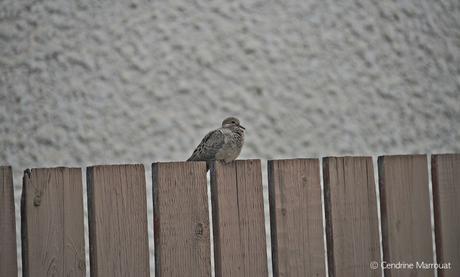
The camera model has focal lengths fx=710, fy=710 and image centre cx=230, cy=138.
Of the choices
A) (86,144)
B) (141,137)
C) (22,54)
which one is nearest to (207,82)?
(141,137)

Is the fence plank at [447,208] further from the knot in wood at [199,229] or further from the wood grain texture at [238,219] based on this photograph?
the knot in wood at [199,229]

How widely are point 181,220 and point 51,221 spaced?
1.06 ft

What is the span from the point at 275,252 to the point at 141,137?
1.04 m

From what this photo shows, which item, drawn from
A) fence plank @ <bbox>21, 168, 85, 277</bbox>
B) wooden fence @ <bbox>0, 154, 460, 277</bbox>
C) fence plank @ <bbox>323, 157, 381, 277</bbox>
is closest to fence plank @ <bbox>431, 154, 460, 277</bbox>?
wooden fence @ <bbox>0, 154, 460, 277</bbox>

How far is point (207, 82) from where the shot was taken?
111 inches

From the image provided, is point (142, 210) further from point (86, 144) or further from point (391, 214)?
point (86, 144)

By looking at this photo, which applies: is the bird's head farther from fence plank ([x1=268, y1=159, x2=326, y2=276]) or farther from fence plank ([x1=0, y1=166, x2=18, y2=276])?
fence plank ([x1=0, y1=166, x2=18, y2=276])

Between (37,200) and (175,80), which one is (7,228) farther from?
(175,80)

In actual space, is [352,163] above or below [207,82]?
below

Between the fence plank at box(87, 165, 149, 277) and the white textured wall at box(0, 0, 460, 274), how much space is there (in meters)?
1.00

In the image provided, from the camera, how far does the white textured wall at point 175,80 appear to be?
2779 mm

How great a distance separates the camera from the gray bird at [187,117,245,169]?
2.37m

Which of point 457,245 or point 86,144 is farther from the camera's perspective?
point 86,144

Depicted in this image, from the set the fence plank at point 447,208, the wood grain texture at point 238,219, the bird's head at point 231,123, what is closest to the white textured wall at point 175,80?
the bird's head at point 231,123
